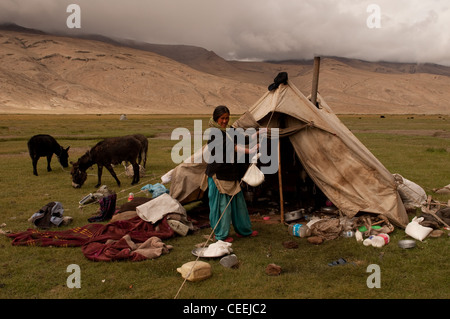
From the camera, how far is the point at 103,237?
6.16 metres

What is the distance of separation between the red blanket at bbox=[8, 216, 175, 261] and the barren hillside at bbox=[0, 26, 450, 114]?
85026mm

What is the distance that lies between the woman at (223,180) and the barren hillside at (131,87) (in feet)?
285

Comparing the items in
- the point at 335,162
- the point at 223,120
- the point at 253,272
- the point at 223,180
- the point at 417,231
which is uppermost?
the point at 223,120

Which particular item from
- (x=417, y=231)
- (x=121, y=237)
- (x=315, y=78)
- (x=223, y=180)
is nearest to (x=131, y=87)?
(x=315, y=78)

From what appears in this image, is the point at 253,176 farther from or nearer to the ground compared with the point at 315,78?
nearer to the ground

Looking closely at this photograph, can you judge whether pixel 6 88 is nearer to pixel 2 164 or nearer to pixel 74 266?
pixel 2 164

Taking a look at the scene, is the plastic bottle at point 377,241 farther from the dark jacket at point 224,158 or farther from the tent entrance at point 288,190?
the dark jacket at point 224,158

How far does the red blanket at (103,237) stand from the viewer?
5.61m

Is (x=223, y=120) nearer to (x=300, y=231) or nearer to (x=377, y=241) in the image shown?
(x=300, y=231)

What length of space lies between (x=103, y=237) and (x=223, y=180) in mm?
2254

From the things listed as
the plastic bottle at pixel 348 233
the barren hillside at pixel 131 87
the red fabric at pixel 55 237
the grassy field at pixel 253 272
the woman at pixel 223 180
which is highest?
the barren hillside at pixel 131 87

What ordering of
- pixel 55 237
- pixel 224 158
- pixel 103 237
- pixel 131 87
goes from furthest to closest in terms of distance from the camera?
pixel 131 87
pixel 55 237
pixel 103 237
pixel 224 158

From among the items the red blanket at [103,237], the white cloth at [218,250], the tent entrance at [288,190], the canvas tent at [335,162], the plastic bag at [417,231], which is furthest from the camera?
the tent entrance at [288,190]

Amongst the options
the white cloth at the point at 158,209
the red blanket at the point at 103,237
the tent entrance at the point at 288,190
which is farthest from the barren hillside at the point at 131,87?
the white cloth at the point at 158,209
